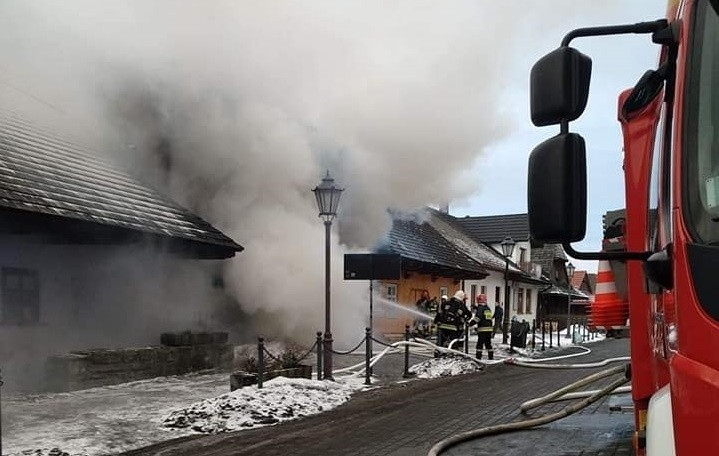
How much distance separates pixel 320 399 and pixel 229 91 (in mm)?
6508

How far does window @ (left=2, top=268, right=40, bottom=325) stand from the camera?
29.1ft

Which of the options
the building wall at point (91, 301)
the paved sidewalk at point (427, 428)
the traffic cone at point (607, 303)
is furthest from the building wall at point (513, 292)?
the traffic cone at point (607, 303)

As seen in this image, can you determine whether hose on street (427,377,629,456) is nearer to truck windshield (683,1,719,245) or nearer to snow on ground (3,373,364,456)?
truck windshield (683,1,719,245)

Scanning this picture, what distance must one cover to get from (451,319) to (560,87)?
12242mm

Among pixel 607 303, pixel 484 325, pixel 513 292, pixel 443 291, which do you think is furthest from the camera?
pixel 513 292

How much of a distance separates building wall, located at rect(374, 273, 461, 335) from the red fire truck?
617 inches

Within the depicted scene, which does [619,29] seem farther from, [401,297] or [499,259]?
[499,259]

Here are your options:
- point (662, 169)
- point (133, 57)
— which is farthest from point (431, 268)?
point (662, 169)

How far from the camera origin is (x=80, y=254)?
33.7ft

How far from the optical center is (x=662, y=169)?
6.88 ft

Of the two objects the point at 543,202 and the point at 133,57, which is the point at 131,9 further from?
the point at 543,202

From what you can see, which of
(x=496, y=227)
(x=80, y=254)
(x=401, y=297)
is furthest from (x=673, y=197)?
(x=496, y=227)

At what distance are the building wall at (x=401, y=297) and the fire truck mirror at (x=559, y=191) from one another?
51.6 feet

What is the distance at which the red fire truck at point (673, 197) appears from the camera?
59.9 inches
